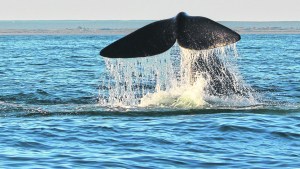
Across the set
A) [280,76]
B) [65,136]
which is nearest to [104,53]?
[65,136]

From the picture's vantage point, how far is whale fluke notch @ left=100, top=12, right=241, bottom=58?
40.7 ft

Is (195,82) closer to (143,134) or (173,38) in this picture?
(143,134)

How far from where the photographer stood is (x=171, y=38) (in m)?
12.6

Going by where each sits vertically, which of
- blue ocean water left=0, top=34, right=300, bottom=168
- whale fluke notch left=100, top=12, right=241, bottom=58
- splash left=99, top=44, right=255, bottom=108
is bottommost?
blue ocean water left=0, top=34, right=300, bottom=168

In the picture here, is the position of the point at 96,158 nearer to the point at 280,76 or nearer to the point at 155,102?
the point at 155,102

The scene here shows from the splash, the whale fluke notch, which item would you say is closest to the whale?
the whale fluke notch

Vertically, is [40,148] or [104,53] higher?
[104,53]

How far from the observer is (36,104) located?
18641 mm

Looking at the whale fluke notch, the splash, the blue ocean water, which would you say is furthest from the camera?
the splash

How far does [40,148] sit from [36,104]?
20.1 ft

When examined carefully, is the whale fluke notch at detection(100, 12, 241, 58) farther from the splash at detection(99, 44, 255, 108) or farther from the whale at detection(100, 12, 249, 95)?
the splash at detection(99, 44, 255, 108)

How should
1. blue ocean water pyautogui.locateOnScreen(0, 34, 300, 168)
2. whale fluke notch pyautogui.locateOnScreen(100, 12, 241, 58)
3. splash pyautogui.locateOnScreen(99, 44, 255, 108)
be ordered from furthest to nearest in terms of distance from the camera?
splash pyautogui.locateOnScreen(99, 44, 255, 108) → whale fluke notch pyautogui.locateOnScreen(100, 12, 241, 58) → blue ocean water pyautogui.locateOnScreen(0, 34, 300, 168)

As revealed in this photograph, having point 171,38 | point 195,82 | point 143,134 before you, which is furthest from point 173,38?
point 195,82

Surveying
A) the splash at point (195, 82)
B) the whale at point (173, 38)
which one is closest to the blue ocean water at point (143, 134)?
the splash at point (195, 82)
